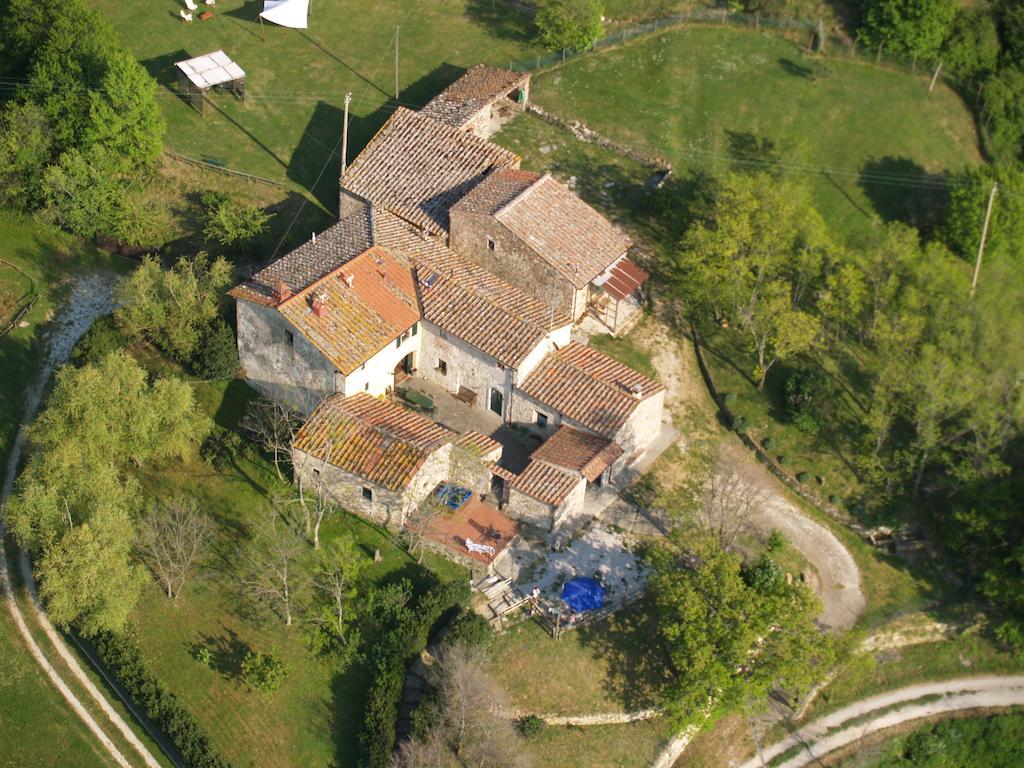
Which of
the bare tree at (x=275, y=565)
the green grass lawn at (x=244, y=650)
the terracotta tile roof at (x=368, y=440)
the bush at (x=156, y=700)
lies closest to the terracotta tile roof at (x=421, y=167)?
the terracotta tile roof at (x=368, y=440)

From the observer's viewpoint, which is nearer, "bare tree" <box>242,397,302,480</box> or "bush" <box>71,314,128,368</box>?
"bare tree" <box>242,397,302,480</box>

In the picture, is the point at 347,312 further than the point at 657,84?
No

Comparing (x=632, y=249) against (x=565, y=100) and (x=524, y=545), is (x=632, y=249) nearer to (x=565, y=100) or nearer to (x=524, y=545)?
(x=565, y=100)

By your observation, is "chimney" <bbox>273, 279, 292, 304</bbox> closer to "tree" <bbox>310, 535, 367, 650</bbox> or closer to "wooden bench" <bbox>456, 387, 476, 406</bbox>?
"wooden bench" <bbox>456, 387, 476, 406</bbox>

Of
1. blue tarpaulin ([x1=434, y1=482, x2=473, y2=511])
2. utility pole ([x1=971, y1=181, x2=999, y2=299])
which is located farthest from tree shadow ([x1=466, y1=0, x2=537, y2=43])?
blue tarpaulin ([x1=434, y1=482, x2=473, y2=511])

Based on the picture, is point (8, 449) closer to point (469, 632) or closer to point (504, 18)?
point (469, 632)

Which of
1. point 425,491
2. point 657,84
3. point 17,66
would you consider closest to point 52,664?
point 425,491
